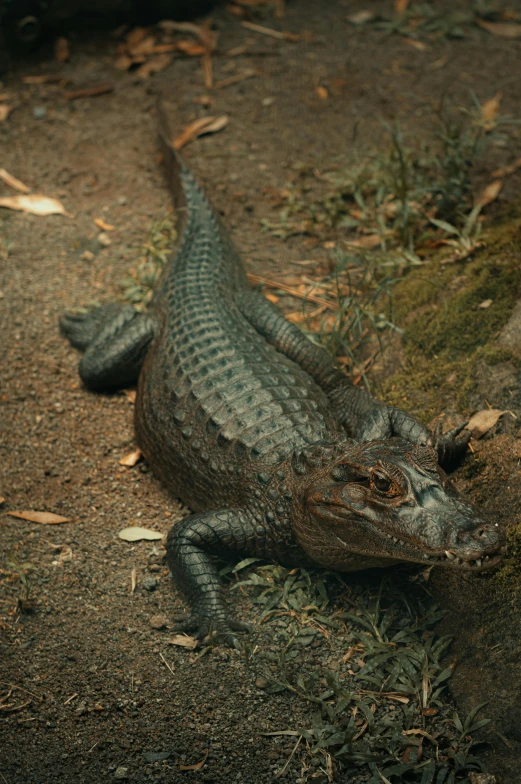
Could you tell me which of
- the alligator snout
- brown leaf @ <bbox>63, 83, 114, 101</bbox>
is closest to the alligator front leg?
the alligator snout

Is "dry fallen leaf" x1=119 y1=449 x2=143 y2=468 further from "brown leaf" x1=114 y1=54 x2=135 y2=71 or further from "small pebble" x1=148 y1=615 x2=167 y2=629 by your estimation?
"brown leaf" x1=114 y1=54 x2=135 y2=71

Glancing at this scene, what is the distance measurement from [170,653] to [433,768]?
1.19 metres

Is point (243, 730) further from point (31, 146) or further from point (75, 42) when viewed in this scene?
point (75, 42)

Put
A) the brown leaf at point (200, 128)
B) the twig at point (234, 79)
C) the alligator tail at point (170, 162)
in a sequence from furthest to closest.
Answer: the twig at point (234, 79)
the brown leaf at point (200, 128)
the alligator tail at point (170, 162)

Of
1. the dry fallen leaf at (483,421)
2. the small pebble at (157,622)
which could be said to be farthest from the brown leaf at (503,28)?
the small pebble at (157,622)

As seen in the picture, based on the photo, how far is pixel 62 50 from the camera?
23.9 ft

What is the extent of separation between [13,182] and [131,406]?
2682mm

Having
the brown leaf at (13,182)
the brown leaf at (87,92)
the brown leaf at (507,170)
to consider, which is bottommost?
the brown leaf at (13,182)

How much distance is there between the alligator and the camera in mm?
2869

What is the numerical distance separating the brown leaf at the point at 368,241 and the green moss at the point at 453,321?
627mm

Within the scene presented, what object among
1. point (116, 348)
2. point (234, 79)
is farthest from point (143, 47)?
point (116, 348)

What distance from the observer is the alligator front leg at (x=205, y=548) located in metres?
3.44

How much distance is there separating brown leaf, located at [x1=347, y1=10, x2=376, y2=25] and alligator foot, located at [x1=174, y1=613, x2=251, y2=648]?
6351 millimetres

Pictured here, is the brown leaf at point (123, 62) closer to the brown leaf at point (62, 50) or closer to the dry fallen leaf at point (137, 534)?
the brown leaf at point (62, 50)
